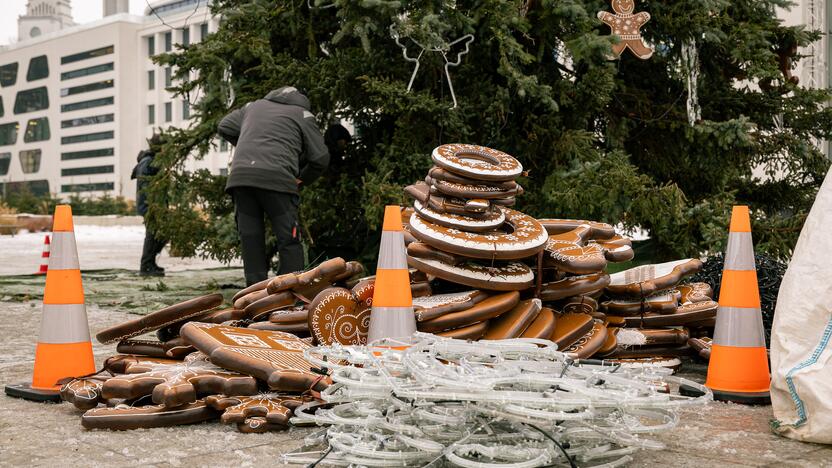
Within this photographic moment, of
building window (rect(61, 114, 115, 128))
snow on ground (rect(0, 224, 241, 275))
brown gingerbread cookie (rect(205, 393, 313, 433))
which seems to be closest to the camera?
brown gingerbread cookie (rect(205, 393, 313, 433))

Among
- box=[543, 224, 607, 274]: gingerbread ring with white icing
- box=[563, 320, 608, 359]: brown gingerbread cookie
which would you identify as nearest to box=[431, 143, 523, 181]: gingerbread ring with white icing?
box=[543, 224, 607, 274]: gingerbread ring with white icing

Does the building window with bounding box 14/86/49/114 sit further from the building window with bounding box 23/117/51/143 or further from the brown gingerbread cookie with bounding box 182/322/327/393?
the brown gingerbread cookie with bounding box 182/322/327/393

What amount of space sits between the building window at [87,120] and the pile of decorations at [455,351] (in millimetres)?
105553

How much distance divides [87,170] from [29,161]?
1215 centimetres

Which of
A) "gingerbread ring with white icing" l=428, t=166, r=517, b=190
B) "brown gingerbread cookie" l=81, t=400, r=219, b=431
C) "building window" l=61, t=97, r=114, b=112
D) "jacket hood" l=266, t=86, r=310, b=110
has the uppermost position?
"building window" l=61, t=97, r=114, b=112

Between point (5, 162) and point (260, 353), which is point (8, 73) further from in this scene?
point (260, 353)

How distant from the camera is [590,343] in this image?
425 cm

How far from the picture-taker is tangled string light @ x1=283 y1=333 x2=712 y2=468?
2.42m

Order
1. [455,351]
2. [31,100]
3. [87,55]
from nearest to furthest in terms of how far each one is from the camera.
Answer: [455,351], [87,55], [31,100]

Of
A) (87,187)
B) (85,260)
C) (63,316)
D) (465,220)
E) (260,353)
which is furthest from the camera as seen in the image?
(87,187)

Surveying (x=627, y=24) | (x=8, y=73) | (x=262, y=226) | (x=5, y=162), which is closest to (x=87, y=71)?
(x=8, y=73)

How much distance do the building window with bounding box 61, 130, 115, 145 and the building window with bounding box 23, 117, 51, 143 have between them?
3.20m

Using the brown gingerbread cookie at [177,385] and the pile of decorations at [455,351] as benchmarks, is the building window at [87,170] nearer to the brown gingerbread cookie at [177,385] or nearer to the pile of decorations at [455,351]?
the pile of decorations at [455,351]

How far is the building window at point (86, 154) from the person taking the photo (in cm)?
10419
